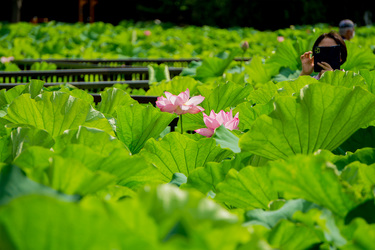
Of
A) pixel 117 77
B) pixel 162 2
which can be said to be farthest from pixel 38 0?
pixel 117 77

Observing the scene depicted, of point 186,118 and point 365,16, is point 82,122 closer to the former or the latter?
point 186,118

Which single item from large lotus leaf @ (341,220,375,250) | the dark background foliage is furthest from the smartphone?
the dark background foliage

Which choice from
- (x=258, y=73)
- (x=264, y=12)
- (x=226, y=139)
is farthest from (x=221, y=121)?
(x=264, y=12)

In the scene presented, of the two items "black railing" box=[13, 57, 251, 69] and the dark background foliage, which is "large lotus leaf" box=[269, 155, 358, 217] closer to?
"black railing" box=[13, 57, 251, 69]

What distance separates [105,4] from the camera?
80.5 feet

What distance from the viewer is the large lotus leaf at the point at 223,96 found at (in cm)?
150

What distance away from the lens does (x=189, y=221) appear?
0.49m

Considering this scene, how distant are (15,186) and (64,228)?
19 cm

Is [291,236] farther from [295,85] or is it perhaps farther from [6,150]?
[295,85]

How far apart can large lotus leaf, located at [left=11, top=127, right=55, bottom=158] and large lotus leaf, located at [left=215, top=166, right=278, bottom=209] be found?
32cm

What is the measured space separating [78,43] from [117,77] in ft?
11.4

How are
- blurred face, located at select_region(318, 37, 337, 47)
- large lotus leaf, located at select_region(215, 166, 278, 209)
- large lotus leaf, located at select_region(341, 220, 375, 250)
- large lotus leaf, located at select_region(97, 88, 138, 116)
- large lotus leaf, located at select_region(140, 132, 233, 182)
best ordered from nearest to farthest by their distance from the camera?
1. large lotus leaf, located at select_region(341, 220, 375, 250)
2. large lotus leaf, located at select_region(215, 166, 278, 209)
3. large lotus leaf, located at select_region(140, 132, 233, 182)
4. large lotus leaf, located at select_region(97, 88, 138, 116)
5. blurred face, located at select_region(318, 37, 337, 47)

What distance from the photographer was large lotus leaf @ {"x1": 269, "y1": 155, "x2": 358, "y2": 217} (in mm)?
711

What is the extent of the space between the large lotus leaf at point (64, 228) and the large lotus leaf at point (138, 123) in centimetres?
72
